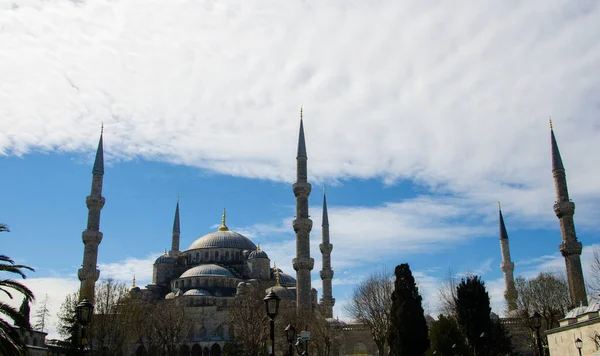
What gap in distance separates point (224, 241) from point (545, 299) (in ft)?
119

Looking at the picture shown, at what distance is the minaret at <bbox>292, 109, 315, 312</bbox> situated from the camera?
4384cm

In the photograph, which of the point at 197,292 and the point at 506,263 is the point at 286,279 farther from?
the point at 506,263

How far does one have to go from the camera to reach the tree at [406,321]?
26719 mm

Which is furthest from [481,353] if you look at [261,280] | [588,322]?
[261,280]

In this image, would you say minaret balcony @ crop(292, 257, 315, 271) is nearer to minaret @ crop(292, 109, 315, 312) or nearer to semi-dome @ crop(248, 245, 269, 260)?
minaret @ crop(292, 109, 315, 312)

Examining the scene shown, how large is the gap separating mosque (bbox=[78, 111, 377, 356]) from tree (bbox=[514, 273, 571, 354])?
41.8ft

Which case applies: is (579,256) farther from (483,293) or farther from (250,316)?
(250,316)

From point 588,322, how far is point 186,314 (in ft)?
118

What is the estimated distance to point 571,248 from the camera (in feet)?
136

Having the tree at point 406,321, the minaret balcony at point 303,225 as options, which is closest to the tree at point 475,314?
the tree at point 406,321

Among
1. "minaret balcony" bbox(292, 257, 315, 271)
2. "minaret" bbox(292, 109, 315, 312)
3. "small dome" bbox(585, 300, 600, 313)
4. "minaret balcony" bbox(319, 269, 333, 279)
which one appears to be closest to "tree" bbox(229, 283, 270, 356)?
"minaret" bbox(292, 109, 315, 312)

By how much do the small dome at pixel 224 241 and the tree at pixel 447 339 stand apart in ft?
120

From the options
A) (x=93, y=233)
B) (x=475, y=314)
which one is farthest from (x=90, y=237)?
(x=475, y=314)

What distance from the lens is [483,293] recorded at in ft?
90.9
